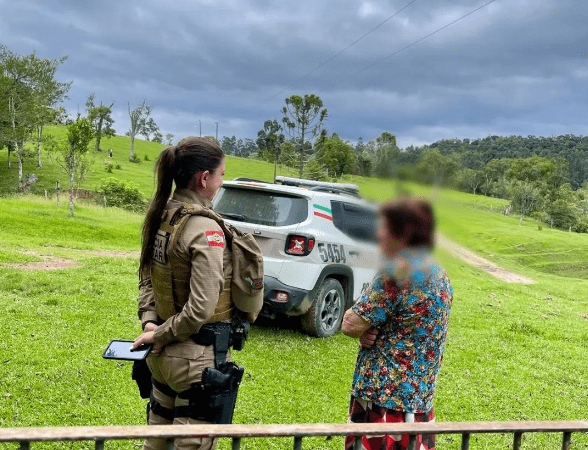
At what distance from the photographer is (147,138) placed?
8919 cm

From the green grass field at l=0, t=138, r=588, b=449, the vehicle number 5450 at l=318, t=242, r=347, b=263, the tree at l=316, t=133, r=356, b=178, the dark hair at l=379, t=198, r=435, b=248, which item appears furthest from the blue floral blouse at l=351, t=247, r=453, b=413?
the vehicle number 5450 at l=318, t=242, r=347, b=263

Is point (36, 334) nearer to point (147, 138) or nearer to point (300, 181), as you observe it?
point (300, 181)

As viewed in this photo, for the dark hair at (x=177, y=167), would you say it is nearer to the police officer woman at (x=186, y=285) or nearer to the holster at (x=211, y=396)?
the police officer woman at (x=186, y=285)

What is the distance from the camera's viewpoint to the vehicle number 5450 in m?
5.78

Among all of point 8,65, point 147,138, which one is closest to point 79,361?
point 8,65

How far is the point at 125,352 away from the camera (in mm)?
2447

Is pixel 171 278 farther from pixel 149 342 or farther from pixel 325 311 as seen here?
pixel 325 311

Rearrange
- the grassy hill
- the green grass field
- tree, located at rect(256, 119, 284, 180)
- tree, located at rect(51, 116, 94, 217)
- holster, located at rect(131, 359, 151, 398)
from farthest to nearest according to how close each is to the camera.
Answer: tree, located at rect(256, 119, 284, 180) < the grassy hill < tree, located at rect(51, 116, 94, 217) < the green grass field < holster, located at rect(131, 359, 151, 398)

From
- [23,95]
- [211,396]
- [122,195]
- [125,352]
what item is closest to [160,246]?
[125,352]

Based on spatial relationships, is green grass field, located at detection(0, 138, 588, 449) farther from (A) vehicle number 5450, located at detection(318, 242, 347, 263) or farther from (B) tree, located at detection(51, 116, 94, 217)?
(B) tree, located at detection(51, 116, 94, 217)

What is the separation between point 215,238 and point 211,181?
311 millimetres

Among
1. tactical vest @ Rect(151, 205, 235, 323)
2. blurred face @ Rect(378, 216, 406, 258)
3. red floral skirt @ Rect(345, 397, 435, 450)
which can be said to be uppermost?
blurred face @ Rect(378, 216, 406, 258)

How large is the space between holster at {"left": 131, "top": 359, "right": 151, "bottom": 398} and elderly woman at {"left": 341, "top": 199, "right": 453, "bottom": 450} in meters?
1.11

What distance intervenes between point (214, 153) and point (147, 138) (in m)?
91.8
